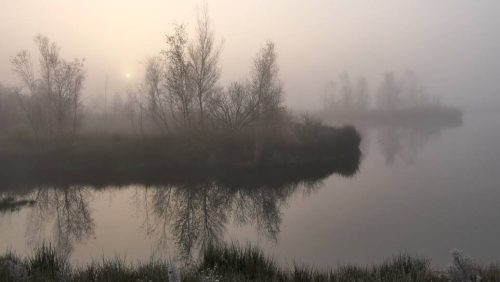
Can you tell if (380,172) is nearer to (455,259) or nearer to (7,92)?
(455,259)

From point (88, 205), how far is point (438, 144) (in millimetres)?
29874

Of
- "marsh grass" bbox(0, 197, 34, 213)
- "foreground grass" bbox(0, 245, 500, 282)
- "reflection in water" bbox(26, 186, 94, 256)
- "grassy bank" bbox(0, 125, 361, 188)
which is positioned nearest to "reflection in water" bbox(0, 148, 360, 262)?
"reflection in water" bbox(26, 186, 94, 256)

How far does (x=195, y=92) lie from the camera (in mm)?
31453

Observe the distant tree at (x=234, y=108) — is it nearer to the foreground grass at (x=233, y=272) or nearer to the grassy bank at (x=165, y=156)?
the grassy bank at (x=165, y=156)

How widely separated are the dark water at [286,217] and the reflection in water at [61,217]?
0.04m

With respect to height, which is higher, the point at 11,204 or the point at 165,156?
the point at 165,156

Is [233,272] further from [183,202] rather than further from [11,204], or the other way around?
[11,204]

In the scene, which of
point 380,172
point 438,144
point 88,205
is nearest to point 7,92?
point 88,205

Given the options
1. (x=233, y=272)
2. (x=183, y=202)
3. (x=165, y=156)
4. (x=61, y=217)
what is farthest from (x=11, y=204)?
(x=233, y=272)

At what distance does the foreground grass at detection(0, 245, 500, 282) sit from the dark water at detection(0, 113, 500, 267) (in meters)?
2.42

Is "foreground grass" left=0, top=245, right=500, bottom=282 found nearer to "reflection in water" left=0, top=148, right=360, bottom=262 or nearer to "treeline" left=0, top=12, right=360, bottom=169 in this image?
"reflection in water" left=0, top=148, right=360, bottom=262

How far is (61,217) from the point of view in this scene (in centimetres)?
1584

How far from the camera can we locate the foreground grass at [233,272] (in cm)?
585

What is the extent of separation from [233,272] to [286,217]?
8.51m
